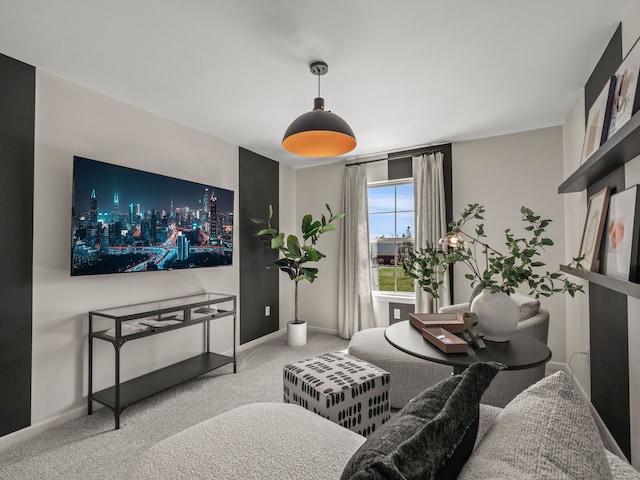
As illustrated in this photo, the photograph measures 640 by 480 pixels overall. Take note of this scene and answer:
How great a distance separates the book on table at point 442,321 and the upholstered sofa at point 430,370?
25cm

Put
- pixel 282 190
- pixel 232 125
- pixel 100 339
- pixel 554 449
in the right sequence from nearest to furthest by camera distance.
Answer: pixel 554 449
pixel 100 339
pixel 232 125
pixel 282 190

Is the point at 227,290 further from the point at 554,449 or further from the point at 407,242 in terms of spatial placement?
the point at 554,449

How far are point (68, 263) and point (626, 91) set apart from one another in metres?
3.61

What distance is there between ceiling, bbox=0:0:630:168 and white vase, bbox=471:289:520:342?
155 cm

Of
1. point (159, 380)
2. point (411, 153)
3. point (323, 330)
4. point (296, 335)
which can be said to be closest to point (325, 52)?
point (411, 153)

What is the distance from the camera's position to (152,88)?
262cm

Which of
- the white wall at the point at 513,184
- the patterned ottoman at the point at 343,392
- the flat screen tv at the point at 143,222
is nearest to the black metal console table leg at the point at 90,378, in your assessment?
the flat screen tv at the point at 143,222

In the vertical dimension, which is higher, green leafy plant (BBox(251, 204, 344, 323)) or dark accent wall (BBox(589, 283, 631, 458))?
green leafy plant (BBox(251, 204, 344, 323))

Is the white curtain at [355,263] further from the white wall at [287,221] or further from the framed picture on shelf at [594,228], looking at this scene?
the framed picture on shelf at [594,228]

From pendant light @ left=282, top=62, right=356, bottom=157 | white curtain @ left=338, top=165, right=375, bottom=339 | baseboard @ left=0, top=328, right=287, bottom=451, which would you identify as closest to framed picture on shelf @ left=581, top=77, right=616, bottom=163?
pendant light @ left=282, top=62, right=356, bottom=157

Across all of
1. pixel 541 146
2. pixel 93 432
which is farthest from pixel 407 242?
pixel 93 432

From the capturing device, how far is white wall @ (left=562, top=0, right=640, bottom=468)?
68.0 inches

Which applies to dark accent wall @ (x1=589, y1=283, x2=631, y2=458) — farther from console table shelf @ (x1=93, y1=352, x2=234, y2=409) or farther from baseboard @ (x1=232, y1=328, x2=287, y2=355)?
baseboard @ (x1=232, y1=328, x2=287, y2=355)

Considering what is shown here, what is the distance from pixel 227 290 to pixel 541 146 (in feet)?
12.2
